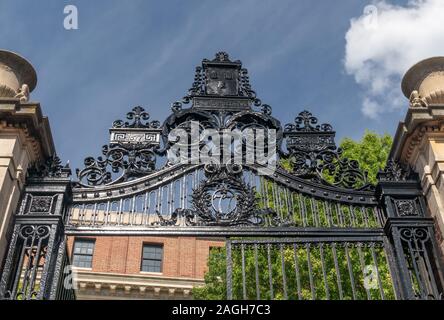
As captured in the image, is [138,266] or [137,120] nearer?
[137,120]

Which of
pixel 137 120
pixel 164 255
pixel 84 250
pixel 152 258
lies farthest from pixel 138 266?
pixel 137 120

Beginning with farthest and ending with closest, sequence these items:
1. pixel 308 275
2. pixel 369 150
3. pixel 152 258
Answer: pixel 152 258 < pixel 369 150 < pixel 308 275

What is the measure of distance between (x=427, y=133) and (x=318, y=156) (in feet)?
6.01

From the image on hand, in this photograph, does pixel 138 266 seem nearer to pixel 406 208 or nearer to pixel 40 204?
pixel 40 204

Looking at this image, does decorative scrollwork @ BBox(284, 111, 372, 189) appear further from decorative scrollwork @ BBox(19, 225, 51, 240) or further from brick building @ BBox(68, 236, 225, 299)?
brick building @ BBox(68, 236, 225, 299)

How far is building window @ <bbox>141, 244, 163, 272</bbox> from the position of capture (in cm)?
2591

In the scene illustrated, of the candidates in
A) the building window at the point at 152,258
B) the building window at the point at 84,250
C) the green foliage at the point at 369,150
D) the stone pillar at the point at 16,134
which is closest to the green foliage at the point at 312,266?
the green foliage at the point at 369,150

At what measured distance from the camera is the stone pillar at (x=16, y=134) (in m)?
7.63

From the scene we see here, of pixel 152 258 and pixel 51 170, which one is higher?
pixel 152 258

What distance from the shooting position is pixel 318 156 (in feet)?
30.6

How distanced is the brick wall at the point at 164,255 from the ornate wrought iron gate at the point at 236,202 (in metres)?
16.1

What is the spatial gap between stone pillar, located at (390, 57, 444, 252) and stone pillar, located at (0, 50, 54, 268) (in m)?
5.40
